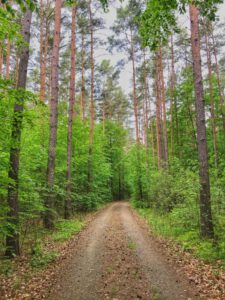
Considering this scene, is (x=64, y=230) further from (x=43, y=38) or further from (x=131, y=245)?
(x=43, y=38)

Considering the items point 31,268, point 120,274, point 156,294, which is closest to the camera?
point 156,294

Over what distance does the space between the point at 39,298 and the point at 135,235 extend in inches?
222

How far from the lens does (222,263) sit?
18.3ft

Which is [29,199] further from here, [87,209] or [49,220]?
[87,209]

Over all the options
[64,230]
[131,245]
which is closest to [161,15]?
[131,245]

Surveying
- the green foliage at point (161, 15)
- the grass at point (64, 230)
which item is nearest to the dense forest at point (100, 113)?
→ the green foliage at point (161, 15)

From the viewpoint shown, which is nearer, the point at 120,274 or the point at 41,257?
the point at 120,274

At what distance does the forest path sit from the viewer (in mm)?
4355

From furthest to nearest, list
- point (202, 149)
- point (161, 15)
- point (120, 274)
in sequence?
point (202, 149)
point (120, 274)
point (161, 15)

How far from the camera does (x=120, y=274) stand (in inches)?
208

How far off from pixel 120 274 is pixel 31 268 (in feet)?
7.35

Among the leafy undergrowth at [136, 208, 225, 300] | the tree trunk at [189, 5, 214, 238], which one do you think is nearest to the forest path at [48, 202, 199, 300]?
the leafy undergrowth at [136, 208, 225, 300]

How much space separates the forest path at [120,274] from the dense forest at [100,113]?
1.40 m

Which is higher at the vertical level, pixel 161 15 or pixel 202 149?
pixel 161 15
